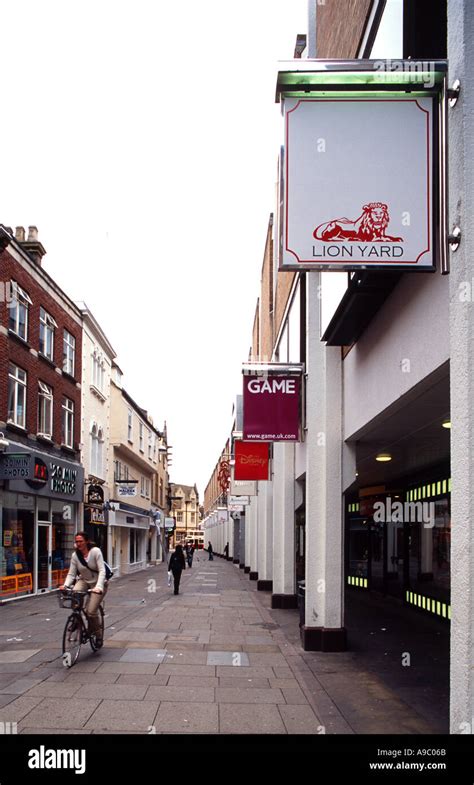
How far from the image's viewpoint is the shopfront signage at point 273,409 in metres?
15.3

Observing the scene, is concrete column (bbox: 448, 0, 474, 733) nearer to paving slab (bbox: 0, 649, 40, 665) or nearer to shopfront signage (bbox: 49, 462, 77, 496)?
paving slab (bbox: 0, 649, 40, 665)

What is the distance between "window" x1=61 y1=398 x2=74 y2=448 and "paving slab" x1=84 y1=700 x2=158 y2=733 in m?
19.9

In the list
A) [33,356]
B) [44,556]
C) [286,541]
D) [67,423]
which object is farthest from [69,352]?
[286,541]

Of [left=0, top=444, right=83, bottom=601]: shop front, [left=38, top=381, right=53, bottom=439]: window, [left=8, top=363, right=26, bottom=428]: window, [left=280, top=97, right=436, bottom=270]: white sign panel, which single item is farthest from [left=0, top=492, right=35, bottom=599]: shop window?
[left=280, top=97, right=436, bottom=270]: white sign panel

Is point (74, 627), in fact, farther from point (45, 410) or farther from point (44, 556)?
point (45, 410)

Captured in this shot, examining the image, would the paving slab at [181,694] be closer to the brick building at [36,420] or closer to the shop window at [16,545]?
the brick building at [36,420]

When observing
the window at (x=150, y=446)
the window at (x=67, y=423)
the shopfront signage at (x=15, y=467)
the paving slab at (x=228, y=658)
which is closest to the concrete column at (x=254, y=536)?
the window at (x=67, y=423)

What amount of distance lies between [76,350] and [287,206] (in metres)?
24.2

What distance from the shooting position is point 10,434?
2119 centimetres

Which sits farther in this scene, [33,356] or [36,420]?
[36,420]

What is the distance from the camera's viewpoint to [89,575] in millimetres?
11430

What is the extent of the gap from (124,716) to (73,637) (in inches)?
136

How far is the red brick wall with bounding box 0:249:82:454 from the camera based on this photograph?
20.9m

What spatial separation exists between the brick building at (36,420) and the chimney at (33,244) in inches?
1.3
